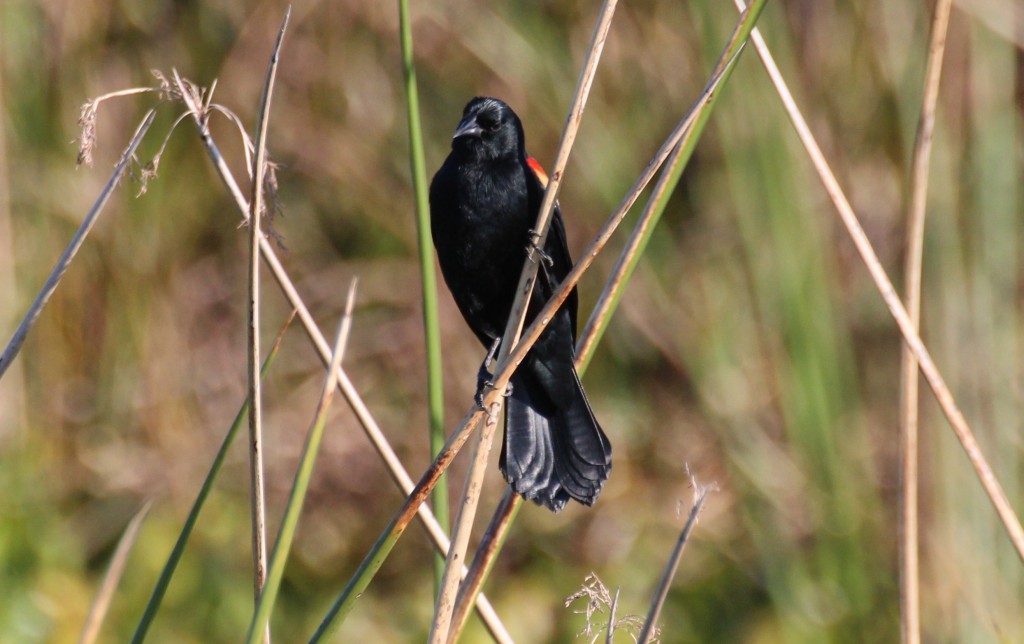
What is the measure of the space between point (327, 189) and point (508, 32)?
0.93 metres

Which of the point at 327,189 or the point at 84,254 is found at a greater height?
the point at 327,189

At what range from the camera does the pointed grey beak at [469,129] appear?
186 centimetres

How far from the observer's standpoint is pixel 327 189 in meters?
3.84

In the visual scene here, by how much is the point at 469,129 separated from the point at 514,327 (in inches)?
27.5

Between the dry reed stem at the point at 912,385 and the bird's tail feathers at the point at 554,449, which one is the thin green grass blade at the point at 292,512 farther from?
the dry reed stem at the point at 912,385

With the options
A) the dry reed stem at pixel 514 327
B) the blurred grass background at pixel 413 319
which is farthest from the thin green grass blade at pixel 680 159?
the blurred grass background at pixel 413 319

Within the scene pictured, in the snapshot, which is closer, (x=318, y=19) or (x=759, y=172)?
(x=759, y=172)

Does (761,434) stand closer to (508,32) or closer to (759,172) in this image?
(759,172)

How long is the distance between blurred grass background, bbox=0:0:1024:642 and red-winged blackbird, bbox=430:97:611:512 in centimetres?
89

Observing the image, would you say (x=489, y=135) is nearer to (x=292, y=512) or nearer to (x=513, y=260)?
(x=513, y=260)

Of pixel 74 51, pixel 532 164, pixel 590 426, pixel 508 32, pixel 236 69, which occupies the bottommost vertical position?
pixel 590 426

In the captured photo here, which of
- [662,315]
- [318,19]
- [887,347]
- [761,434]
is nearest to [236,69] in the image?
[318,19]

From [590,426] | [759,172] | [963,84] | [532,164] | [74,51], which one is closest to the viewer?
[590,426]

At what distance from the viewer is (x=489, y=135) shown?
1941 mm
